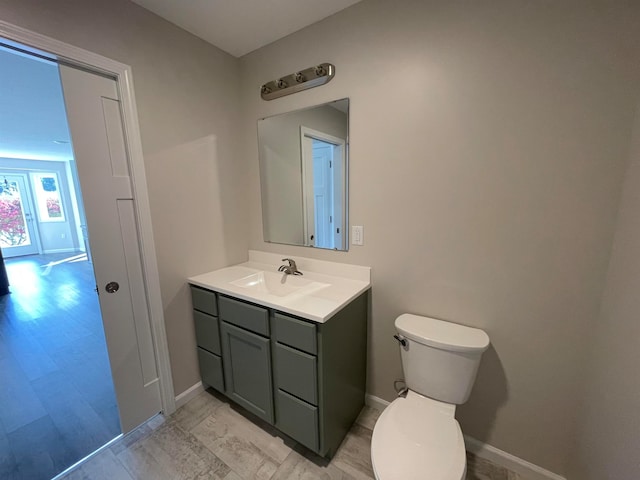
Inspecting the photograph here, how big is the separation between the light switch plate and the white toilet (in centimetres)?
52

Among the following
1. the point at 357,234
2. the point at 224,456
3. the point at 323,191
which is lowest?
the point at 224,456

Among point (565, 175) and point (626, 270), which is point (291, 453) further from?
point (565, 175)

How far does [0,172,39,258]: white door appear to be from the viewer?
5.81 m

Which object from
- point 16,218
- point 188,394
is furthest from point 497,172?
point 16,218

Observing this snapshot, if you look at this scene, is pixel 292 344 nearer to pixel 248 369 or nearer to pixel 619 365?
pixel 248 369

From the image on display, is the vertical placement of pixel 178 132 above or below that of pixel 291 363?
above

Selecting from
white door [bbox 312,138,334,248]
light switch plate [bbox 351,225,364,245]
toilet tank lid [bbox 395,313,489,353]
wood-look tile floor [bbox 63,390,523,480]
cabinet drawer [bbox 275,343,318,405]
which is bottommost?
wood-look tile floor [bbox 63,390,523,480]

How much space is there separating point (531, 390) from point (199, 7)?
2.65m

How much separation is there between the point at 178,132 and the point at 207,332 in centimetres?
133

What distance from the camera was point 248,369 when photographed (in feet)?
4.90

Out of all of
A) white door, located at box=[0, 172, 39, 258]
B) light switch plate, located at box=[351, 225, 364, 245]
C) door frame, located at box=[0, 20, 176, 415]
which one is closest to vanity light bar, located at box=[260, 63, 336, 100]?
door frame, located at box=[0, 20, 176, 415]

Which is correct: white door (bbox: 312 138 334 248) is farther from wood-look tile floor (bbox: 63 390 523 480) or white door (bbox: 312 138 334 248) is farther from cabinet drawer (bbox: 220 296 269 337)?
wood-look tile floor (bbox: 63 390 523 480)

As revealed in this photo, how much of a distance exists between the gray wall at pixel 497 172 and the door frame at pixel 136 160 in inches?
41.2

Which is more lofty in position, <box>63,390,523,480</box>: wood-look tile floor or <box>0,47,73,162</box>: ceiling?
<box>0,47,73,162</box>: ceiling
